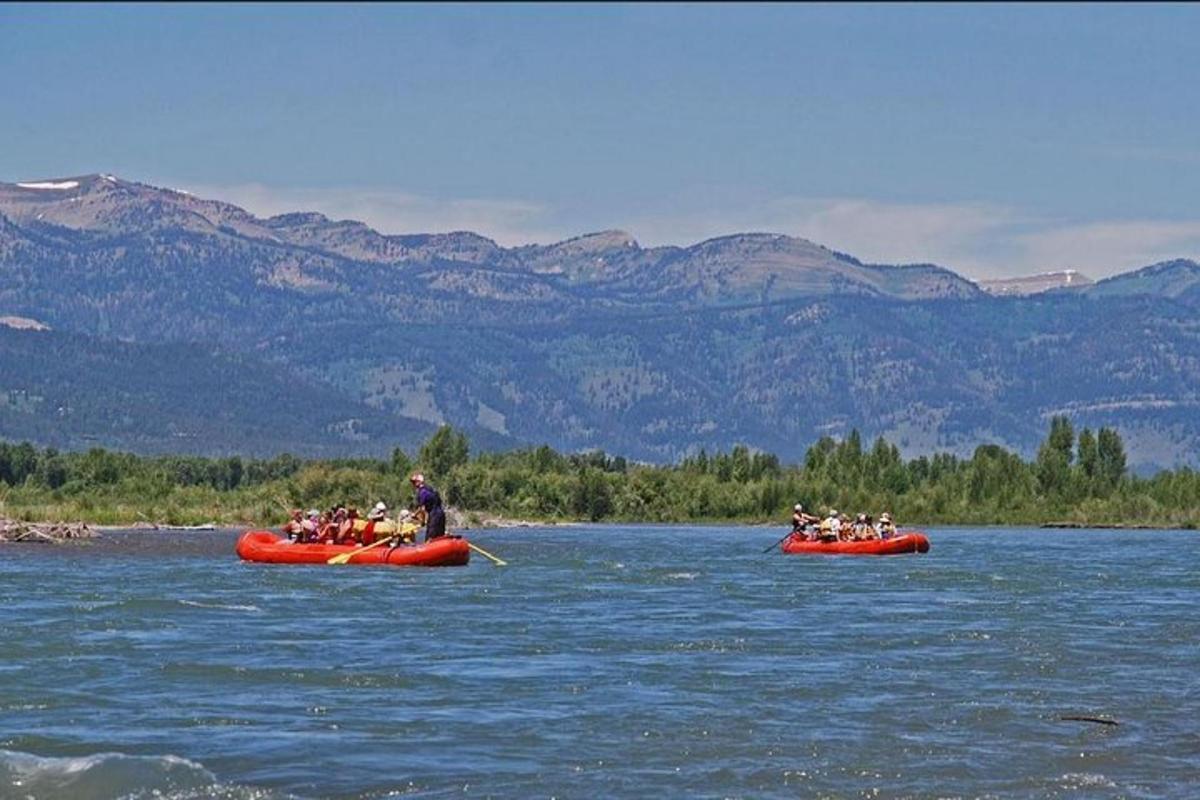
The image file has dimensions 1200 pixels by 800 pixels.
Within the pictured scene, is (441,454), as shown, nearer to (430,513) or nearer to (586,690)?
(430,513)

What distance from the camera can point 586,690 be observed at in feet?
96.3

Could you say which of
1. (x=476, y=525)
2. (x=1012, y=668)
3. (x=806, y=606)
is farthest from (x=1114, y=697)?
(x=476, y=525)

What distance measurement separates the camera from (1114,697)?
2938 cm

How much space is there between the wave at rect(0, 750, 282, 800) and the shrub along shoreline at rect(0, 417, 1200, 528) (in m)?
107

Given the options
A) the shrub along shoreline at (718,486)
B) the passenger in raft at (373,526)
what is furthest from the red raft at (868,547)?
the shrub along shoreline at (718,486)

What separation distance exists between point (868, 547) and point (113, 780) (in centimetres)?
6070

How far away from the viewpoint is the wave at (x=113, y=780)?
21.5m

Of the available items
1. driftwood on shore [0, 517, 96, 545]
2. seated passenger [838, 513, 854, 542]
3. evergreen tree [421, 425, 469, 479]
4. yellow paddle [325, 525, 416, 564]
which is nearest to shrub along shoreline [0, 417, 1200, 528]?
evergreen tree [421, 425, 469, 479]

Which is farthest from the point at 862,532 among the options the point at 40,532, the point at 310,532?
the point at 40,532

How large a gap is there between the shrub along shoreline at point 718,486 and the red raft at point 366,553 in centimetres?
6411

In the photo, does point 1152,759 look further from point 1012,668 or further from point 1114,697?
point 1012,668

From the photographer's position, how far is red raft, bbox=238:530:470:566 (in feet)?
198

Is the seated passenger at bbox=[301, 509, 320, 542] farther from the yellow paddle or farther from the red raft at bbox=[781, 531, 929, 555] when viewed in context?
the red raft at bbox=[781, 531, 929, 555]

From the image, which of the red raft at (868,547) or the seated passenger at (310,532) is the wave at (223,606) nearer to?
the seated passenger at (310,532)
